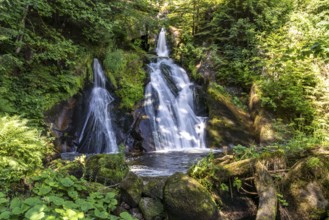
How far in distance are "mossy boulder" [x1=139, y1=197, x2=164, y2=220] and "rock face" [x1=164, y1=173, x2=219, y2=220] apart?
0.44ft

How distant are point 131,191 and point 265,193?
2.13 meters

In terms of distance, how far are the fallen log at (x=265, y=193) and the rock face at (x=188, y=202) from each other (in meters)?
0.75

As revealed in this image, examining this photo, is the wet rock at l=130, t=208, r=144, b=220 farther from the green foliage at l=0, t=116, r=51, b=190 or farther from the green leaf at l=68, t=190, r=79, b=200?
the green foliage at l=0, t=116, r=51, b=190

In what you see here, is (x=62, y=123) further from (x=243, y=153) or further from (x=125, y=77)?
(x=243, y=153)

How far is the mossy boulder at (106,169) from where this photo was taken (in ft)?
15.7

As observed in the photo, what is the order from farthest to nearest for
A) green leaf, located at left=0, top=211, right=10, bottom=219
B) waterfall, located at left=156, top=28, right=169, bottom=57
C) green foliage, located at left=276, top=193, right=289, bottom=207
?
waterfall, located at left=156, top=28, right=169, bottom=57 < green foliage, located at left=276, top=193, right=289, bottom=207 < green leaf, located at left=0, top=211, right=10, bottom=219

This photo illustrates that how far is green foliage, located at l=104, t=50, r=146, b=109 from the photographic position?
33.1ft

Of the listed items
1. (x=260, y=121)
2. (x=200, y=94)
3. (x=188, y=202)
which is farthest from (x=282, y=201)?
(x=200, y=94)

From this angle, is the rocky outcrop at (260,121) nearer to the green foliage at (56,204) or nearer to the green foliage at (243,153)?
the green foliage at (243,153)

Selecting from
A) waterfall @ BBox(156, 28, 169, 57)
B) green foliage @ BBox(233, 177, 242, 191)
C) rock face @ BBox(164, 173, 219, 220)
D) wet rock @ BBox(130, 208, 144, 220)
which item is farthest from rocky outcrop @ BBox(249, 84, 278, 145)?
waterfall @ BBox(156, 28, 169, 57)

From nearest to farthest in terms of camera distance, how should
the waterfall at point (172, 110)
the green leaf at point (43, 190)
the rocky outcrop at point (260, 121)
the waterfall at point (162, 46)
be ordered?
1. the green leaf at point (43, 190)
2. the rocky outcrop at point (260, 121)
3. the waterfall at point (172, 110)
4. the waterfall at point (162, 46)

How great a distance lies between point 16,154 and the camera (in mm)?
3988

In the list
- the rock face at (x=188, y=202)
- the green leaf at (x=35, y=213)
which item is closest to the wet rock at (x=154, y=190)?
the rock face at (x=188, y=202)

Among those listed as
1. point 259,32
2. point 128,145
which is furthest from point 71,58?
point 259,32
